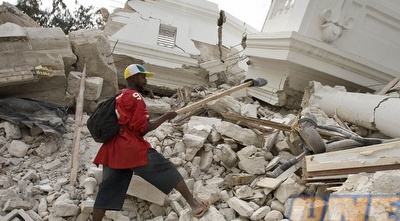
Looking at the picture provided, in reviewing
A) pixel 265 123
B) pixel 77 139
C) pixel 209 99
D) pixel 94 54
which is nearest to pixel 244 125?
pixel 265 123

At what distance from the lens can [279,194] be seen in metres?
2.81

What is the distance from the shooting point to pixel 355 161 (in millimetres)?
2369

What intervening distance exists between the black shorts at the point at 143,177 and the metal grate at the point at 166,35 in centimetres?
752

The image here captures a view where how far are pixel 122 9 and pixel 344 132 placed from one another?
8.77 metres

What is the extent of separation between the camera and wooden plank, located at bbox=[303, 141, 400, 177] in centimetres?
225

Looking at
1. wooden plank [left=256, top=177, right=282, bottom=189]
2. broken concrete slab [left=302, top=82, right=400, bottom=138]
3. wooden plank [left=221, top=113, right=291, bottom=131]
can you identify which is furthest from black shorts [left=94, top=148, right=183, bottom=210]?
broken concrete slab [left=302, top=82, right=400, bottom=138]

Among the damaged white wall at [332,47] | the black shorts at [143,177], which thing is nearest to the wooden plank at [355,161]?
the black shorts at [143,177]

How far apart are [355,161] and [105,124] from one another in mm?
2183

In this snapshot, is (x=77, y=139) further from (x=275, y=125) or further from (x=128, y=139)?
(x=275, y=125)

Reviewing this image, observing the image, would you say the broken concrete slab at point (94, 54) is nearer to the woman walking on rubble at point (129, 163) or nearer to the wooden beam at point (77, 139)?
the wooden beam at point (77, 139)

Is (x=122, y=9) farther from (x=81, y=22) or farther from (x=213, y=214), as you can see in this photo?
(x=81, y=22)

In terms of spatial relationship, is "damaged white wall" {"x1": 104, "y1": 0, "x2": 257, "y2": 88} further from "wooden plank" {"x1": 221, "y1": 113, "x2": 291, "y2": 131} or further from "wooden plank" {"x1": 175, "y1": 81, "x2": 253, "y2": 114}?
"wooden plank" {"x1": 221, "y1": 113, "x2": 291, "y2": 131}

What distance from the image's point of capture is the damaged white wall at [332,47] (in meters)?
5.14

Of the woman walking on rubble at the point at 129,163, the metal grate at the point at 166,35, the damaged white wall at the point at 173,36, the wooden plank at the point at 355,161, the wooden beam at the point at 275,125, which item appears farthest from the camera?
the metal grate at the point at 166,35
